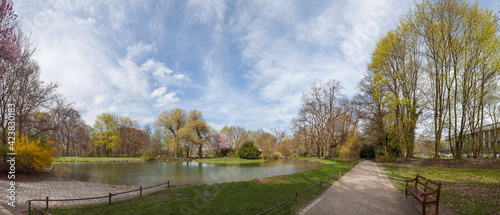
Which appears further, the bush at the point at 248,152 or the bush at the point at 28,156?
the bush at the point at 248,152

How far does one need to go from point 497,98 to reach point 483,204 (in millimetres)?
16992

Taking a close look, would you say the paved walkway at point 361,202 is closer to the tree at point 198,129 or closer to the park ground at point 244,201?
the park ground at point 244,201

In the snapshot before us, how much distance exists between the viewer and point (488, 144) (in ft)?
59.2

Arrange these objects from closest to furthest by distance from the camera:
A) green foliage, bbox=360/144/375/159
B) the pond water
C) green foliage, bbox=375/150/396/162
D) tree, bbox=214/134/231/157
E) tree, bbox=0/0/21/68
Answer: tree, bbox=0/0/21/68
the pond water
green foliage, bbox=375/150/396/162
green foliage, bbox=360/144/375/159
tree, bbox=214/134/231/157

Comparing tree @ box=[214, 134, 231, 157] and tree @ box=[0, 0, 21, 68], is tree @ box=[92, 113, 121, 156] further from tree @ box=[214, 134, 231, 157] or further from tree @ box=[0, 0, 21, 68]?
tree @ box=[0, 0, 21, 68]

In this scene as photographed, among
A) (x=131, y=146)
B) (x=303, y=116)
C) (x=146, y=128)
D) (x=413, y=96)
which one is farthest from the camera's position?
(x=146, y=128)

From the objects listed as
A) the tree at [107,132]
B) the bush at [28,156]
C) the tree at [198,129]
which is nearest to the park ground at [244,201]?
the bush at [28,156]

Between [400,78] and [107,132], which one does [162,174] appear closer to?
[400,78]

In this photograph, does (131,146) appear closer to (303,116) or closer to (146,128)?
(146,128)

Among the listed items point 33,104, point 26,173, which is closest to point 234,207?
point 26,173

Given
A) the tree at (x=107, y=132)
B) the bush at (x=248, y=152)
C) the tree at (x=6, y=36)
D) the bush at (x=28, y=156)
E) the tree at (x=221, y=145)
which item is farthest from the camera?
the tree at (x=107, y=132)

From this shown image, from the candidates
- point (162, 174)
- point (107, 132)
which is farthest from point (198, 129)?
point (107, 132)

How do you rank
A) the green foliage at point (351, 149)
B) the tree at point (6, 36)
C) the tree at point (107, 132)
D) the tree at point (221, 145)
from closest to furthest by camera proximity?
1. the tree at point (6, 36)
2. the green foliage at point (351, 149)
3. the tree at point (221, 145)
4. the tree at point (107, 132)

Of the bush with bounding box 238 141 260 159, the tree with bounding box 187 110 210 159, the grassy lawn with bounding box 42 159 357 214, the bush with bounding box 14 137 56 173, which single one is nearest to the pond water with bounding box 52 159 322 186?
the bush with bounding box 14 137 56 173
